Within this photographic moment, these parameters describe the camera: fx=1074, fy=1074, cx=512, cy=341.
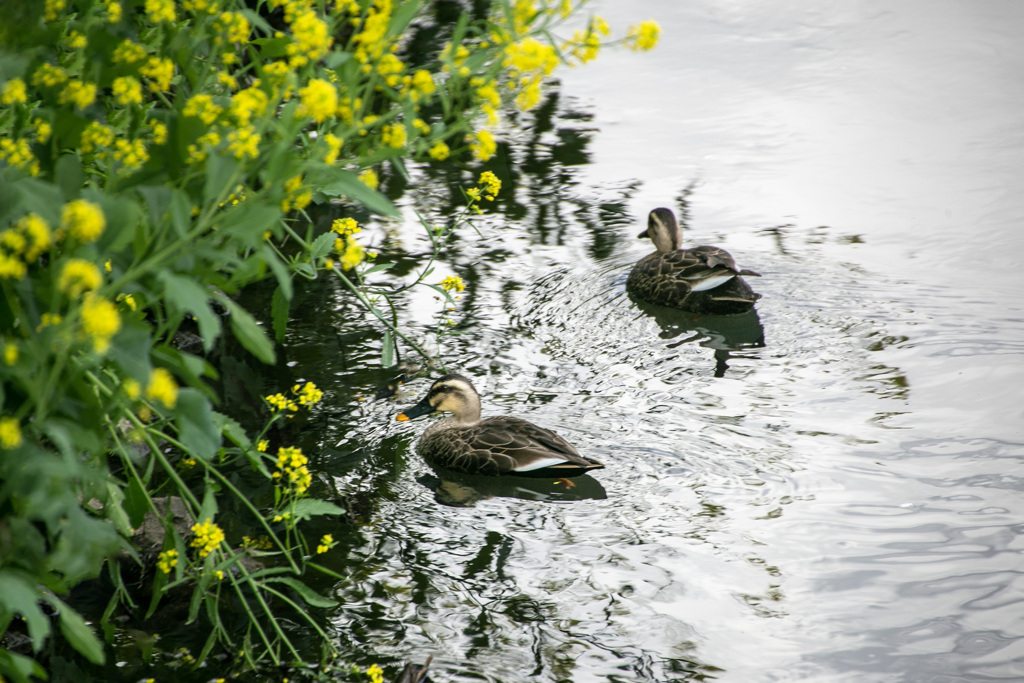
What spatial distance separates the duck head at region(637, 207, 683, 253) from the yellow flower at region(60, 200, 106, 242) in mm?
6547

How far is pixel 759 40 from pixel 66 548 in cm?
1221

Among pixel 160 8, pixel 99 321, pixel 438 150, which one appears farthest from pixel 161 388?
pixel 160 8

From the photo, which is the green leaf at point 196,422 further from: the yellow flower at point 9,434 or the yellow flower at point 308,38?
the yellow flower at point 308,38

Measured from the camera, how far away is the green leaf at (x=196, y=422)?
2.76m

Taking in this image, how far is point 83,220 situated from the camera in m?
2.49

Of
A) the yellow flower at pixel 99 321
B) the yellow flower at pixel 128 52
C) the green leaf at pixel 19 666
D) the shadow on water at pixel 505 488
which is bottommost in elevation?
the shadow on water at pixel 505 488

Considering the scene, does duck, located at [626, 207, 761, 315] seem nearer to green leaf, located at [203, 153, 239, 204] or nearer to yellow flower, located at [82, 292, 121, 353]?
green leaf, located at [203, 153, 239, 204]

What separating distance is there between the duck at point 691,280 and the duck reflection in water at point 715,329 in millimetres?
53

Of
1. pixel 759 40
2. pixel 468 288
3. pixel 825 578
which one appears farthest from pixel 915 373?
pixel 759 40

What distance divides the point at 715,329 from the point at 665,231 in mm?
1085

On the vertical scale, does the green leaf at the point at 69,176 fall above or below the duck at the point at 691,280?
above

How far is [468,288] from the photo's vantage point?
847cm

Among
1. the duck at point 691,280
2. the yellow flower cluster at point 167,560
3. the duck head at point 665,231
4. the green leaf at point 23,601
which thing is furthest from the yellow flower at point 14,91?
the duck head at point 665,231

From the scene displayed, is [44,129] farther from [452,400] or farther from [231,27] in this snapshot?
[452,400]
